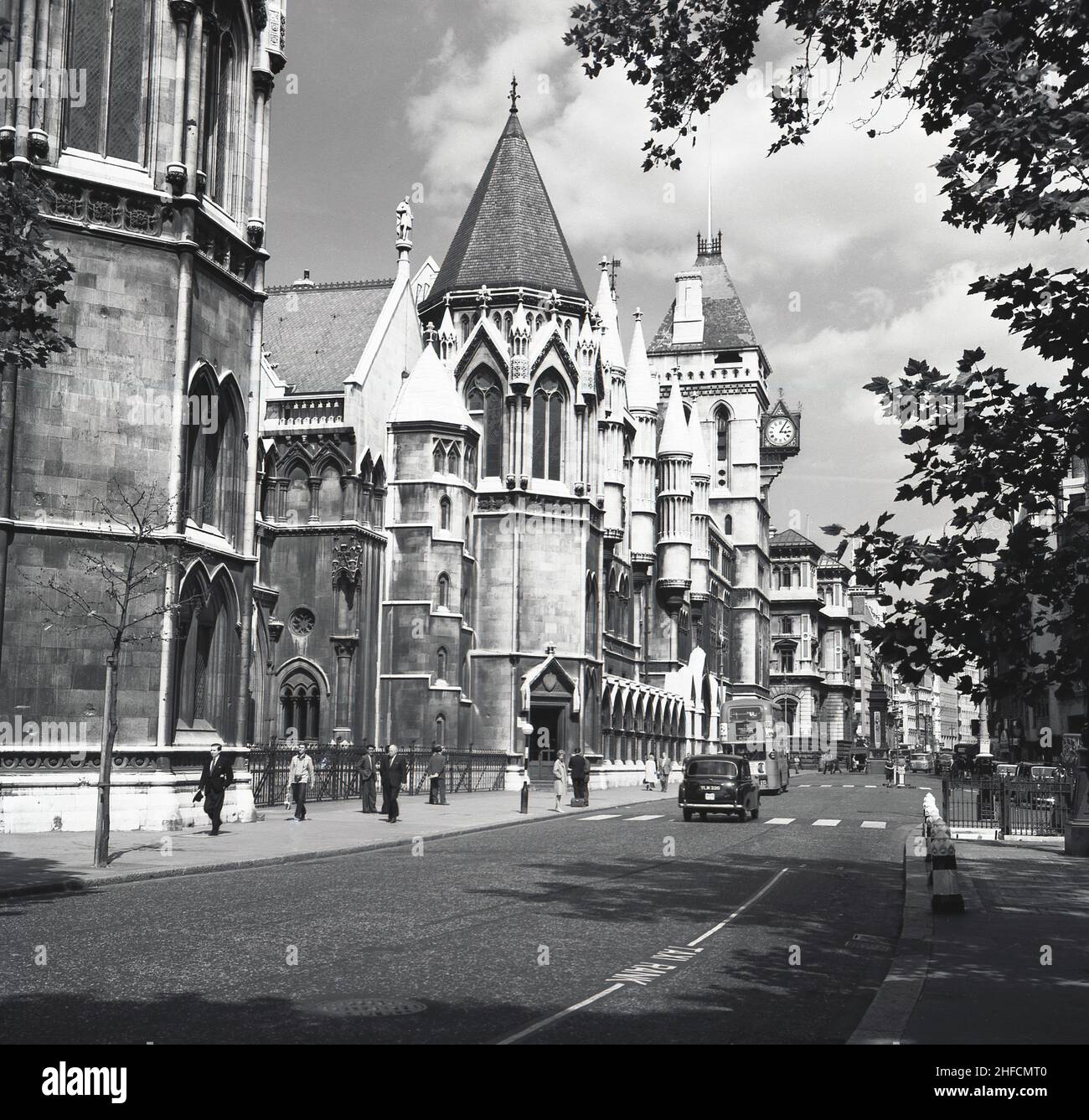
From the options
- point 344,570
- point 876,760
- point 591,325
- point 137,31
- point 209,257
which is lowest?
point 876,760

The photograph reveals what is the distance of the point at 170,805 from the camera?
25.9m

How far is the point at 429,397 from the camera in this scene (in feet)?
175

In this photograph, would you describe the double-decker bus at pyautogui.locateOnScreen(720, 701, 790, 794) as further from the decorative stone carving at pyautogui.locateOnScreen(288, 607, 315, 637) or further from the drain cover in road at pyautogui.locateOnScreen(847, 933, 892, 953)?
the drain cover in road at pyautogui.locateOnScreen(847, 933, 892, 953)

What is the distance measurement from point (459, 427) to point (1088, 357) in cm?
4597

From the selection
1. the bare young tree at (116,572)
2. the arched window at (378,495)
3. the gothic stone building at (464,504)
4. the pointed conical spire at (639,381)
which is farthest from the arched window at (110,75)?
the pointed conical spire at (639,381)

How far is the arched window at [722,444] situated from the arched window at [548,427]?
178ft

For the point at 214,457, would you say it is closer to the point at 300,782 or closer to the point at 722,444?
the point at 300,782

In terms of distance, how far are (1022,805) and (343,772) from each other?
18362 millimetres

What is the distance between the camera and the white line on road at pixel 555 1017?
320 inches

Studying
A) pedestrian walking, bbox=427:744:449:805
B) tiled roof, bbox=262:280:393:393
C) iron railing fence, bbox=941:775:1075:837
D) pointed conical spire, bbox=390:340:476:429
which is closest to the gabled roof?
tiled roof, bbox=262:280:393:393

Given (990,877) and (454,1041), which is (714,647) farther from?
(454,1041)

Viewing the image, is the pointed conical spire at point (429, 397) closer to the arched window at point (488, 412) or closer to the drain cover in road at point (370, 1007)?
the arched window at point (488, 412)

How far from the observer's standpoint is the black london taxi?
1280 inches
